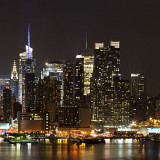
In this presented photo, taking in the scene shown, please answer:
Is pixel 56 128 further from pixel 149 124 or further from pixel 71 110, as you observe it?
pixel 149 124

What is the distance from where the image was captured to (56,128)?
191 metres

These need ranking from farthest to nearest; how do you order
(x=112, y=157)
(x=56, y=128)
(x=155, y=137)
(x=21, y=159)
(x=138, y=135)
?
(x=56, y=128) → (x=138, y=135) → (x=155, y=137) → (x=112, y=157) → (x=21, y=159)

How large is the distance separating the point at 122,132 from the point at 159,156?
347ft

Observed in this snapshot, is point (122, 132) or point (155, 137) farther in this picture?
point (122, 132)

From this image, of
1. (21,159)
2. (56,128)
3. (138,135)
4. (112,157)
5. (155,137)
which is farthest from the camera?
(56,128)

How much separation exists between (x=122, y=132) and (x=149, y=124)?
36.3 ft

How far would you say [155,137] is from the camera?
152 meters

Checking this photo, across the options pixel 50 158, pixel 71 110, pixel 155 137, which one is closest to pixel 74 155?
pixel 50 158

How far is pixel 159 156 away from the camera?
8475cm

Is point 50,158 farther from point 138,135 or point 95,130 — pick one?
point 95,130

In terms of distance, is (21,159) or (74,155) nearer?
(21,159)

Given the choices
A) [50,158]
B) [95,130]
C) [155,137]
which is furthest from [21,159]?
[95,130]

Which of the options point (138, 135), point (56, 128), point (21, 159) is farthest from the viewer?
point (56, 128)

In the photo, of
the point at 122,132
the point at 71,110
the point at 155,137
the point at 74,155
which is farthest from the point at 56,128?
the point at 74,155
